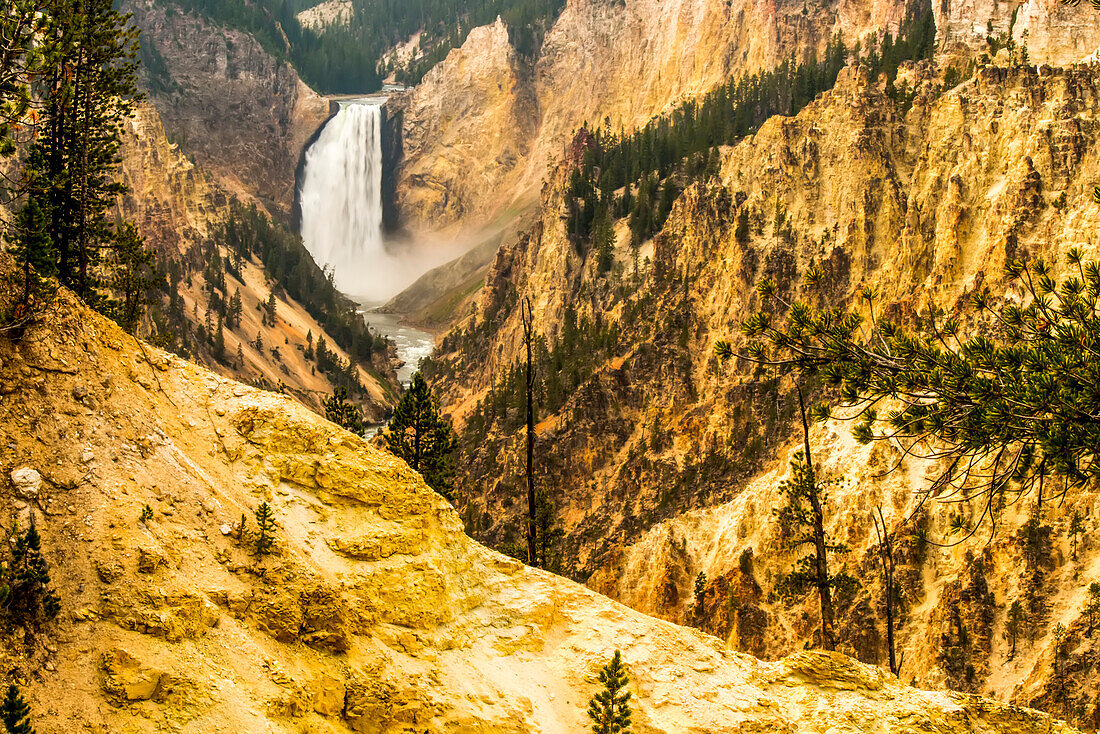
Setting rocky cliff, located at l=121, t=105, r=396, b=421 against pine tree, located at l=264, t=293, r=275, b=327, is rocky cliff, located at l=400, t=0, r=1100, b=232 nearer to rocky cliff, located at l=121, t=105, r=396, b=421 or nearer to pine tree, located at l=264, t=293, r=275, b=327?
rocky cliff, located at l=121, t=105, r=396, b=421

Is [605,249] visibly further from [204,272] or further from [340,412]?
[340,412]

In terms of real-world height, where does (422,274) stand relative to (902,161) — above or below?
below

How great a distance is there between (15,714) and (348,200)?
149778mm

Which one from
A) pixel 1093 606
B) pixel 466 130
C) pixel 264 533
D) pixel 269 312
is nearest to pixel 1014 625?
pixel 1093 606

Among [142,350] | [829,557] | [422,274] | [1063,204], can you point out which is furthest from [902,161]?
[422,274]

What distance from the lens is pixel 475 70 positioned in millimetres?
156000

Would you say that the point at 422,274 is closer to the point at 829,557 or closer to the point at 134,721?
the point at 829,557

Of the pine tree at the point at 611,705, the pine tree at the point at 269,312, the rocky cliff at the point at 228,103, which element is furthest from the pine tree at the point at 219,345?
the pine tree at the point at 611,705

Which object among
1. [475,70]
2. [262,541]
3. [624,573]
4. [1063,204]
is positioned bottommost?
[624,573]

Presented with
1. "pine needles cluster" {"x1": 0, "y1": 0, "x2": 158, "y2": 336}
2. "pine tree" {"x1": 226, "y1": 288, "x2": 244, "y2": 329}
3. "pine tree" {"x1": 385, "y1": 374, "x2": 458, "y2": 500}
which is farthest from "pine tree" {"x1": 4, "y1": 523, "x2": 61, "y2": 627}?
"pine tree" {"x1": 226, "y1": 288, "x2": 244, "y2": 329}

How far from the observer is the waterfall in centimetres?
14888

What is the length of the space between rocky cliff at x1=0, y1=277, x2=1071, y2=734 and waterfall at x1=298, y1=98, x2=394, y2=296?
13738 cm

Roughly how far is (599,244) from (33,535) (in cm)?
7134

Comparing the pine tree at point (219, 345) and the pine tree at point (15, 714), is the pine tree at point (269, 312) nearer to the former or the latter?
the pine tree at point (219, 345)
